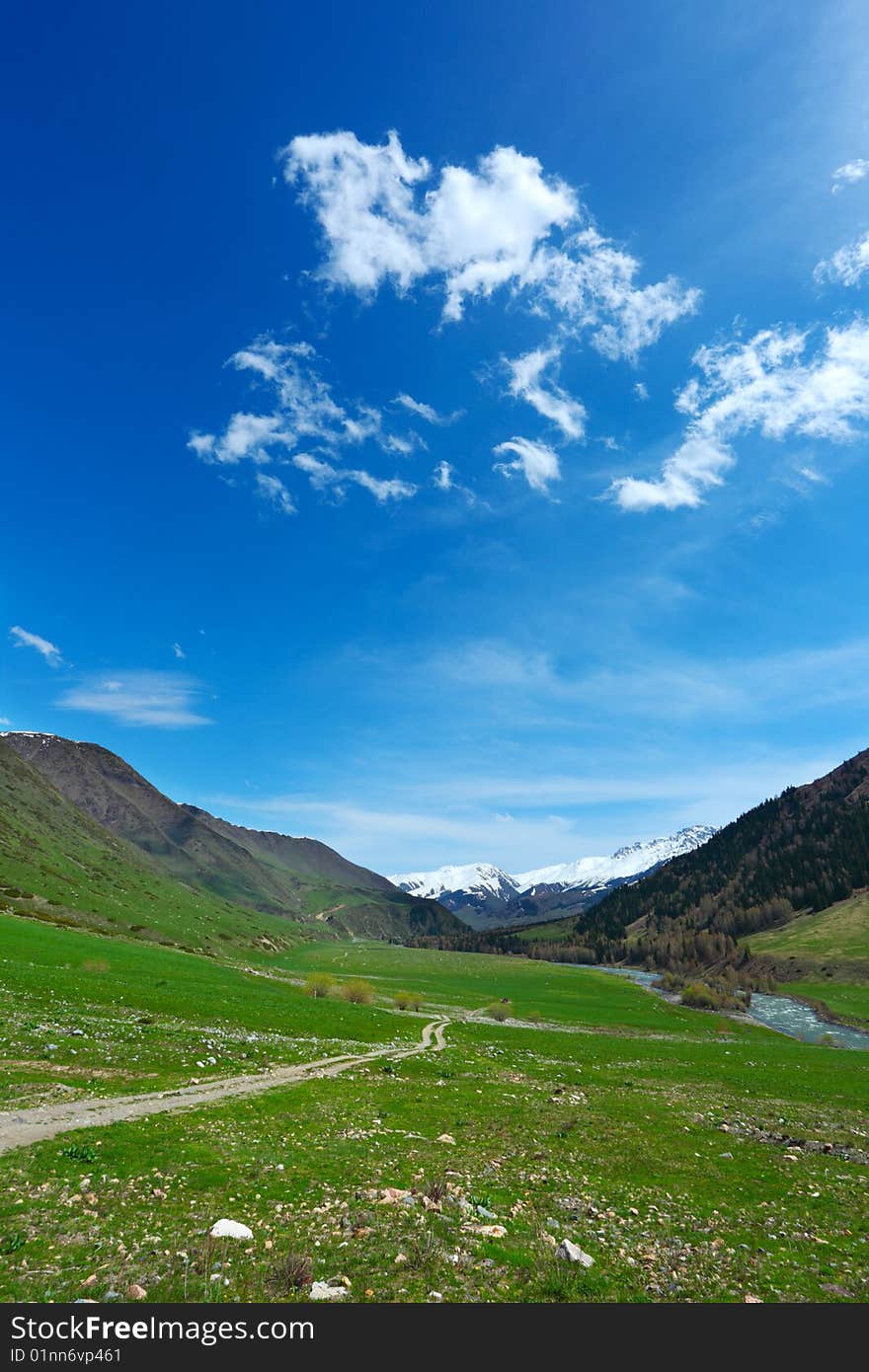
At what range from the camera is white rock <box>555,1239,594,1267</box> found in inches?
509

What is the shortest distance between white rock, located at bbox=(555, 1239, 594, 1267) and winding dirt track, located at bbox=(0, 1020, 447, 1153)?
15240 millimetres

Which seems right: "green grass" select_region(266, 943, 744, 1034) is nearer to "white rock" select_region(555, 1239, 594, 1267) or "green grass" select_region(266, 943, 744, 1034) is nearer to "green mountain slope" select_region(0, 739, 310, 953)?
"green mountain slope" select_region(0, 739, 310, 953)

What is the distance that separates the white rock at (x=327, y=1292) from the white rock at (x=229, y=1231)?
8.59 feet

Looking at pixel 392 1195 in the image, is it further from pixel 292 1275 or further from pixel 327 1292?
pixel 327 1292

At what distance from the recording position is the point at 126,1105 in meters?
22.3

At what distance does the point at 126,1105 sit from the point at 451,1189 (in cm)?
1343

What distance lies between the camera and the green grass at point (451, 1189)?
11.7m

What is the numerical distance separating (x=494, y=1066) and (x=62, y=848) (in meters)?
177

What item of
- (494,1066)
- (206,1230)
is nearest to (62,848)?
(494,1066)

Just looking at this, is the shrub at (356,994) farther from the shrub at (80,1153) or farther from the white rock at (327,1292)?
the white rock at (327,1292)

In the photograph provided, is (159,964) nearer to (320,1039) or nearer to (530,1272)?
(320,1039)

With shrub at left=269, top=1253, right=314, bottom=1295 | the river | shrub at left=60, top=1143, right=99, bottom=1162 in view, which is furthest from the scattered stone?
the river

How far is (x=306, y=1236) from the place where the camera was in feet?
42.5
